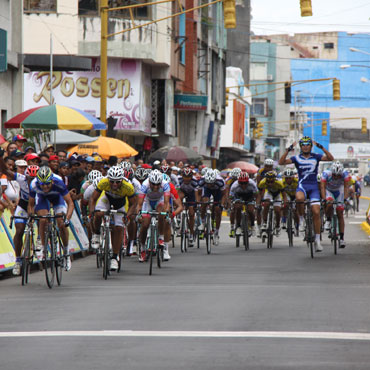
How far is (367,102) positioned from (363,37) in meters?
8.17

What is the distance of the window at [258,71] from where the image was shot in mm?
116188

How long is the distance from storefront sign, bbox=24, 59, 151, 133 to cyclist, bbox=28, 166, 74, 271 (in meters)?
27.3

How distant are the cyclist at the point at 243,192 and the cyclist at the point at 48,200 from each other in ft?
27.1

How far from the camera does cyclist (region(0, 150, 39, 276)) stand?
1572 centimetres

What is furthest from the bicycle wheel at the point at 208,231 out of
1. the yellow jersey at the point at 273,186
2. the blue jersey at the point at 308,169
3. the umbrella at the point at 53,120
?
the umbrella at the point at 53,120

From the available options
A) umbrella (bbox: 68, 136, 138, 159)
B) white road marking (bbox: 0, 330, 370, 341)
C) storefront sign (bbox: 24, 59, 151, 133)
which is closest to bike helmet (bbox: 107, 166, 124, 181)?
white road marking (bbox: 0, 330, 370, 341)

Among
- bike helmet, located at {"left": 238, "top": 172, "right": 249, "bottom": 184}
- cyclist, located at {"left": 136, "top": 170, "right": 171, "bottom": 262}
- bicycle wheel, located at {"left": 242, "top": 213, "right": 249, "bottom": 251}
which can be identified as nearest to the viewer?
cyclist, located at {"left": 136, "top": 170, "right": 171, "bottom": 262}

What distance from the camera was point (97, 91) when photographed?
43.3 m

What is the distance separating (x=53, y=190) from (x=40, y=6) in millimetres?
27144

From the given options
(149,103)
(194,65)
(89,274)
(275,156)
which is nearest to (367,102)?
(275,156)

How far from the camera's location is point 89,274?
17.1 metres

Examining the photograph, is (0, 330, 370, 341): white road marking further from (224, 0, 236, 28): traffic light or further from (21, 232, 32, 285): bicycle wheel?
(224, 0, 236, 28): traffic light

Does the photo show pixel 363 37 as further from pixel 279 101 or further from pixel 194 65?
pixel 194 65

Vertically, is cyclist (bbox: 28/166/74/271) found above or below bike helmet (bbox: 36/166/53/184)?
below
